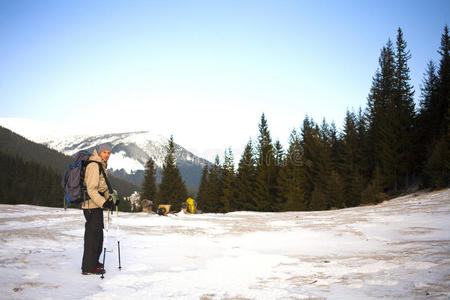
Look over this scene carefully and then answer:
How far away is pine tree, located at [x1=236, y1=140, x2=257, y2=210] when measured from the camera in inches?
2068

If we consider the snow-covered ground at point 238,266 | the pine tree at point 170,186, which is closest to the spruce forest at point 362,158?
the pine tree at point 170,186

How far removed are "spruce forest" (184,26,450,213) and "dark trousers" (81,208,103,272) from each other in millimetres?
28050

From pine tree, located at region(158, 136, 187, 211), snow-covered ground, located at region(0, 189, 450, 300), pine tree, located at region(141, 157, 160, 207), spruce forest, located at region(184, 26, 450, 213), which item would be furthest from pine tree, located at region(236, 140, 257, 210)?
snow-covered ground, located at region(0, 189, 450, 300)

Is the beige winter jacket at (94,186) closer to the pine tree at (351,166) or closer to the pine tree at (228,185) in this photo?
the pine tree at (351,166)

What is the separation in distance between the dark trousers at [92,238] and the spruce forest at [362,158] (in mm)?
28050

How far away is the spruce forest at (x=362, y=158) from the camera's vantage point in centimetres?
3747

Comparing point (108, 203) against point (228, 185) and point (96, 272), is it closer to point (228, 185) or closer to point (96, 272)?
point (96, 272)

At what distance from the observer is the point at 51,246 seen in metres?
6.59

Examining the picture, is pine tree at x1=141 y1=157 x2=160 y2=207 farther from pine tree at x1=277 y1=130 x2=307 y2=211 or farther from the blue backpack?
the blue backpack

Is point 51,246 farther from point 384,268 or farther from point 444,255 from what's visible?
point 444,255

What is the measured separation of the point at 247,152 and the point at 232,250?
48.4 metres

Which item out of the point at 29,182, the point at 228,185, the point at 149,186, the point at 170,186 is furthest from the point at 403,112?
the point at 29,182

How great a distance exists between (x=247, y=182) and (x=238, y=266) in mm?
47838

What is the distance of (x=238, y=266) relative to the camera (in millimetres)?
5309
